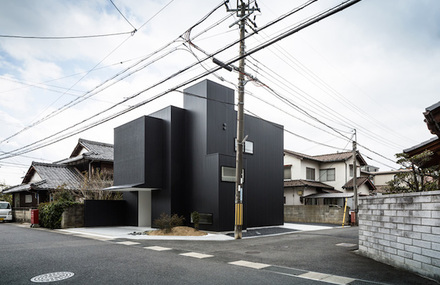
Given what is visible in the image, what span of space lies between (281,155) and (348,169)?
1348cm

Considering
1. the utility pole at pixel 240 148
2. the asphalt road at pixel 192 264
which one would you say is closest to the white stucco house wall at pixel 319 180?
the utility pole at pixel 240 148

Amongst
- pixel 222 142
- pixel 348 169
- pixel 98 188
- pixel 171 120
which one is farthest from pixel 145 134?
pixel 348 169

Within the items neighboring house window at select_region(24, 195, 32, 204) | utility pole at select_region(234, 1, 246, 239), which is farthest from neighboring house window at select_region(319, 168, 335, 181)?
neighboring house window at select_region(24, 195, 32, 204)

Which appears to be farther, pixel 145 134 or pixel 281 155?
pixel 281 155

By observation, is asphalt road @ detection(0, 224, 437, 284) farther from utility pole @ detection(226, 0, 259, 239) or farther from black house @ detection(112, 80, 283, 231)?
black house @ detection(112, 80, 283, 231)

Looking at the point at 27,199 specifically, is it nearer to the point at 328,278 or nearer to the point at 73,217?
the point at 73,217

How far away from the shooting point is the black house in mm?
16500

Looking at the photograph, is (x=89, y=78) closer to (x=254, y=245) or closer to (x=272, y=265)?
(x=254, y=245)

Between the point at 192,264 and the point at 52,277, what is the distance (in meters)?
3.12

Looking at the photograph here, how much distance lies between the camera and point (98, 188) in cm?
2273

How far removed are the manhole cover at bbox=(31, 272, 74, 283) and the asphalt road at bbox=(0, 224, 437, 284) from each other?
152 mm

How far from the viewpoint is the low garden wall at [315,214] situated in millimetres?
23734

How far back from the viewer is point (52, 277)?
21.3ft

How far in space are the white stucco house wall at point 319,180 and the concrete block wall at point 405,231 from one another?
64.8 ft
